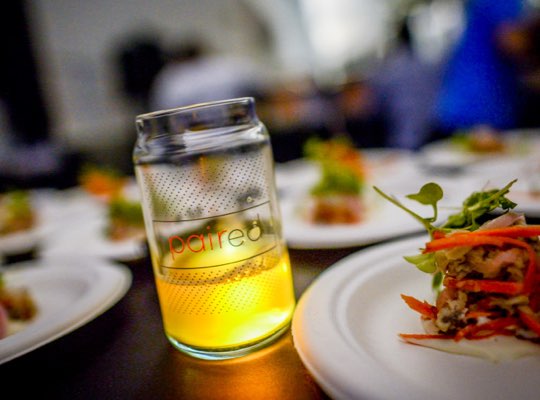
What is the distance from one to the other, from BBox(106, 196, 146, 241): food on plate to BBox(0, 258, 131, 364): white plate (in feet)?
0.94

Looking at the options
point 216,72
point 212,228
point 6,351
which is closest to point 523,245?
point 212,228

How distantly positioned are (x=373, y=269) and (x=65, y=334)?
552 mm

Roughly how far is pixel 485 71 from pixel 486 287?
2.97 meters

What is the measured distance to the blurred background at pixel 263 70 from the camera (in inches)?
123

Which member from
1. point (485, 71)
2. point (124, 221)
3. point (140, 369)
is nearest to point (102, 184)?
point (124, 221)

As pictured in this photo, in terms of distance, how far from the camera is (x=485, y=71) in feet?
10.2

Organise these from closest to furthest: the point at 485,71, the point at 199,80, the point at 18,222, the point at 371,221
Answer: the point at 371,221 → the point at 18,222 → the point at 485,71 → the point at 199,80

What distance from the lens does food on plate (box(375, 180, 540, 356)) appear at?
1.85ft

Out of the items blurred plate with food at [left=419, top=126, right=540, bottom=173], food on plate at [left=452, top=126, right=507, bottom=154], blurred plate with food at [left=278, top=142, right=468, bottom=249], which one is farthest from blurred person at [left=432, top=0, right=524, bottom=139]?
blurred plate with food at [left=278, top=142, right=468, bottom=249]

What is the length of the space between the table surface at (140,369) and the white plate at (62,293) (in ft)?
0.12

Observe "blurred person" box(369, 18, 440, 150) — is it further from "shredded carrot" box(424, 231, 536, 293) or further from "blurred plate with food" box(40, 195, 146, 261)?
"shredded carrot" box(424, 231, 536, 293)

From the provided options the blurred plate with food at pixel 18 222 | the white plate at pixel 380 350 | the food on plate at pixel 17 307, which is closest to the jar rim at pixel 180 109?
the white plate at pixel 380 350

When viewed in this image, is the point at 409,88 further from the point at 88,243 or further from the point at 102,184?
the point at 88,243

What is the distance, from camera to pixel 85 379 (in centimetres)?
65
